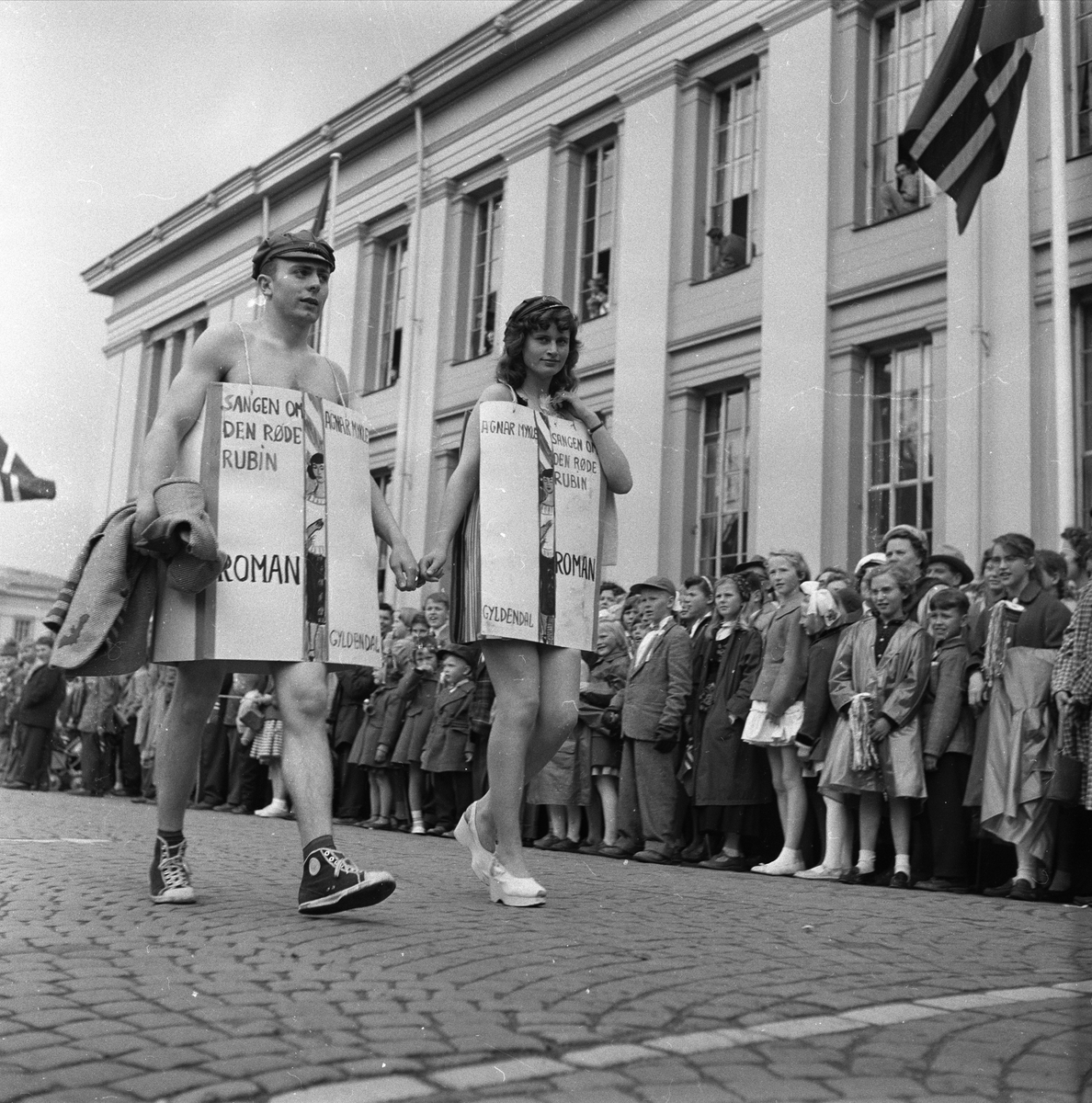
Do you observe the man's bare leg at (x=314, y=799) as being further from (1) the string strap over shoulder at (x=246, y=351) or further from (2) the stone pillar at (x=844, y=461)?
(2) the stone pillar at (x=844, y=461)

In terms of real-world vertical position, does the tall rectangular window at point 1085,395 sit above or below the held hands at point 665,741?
above

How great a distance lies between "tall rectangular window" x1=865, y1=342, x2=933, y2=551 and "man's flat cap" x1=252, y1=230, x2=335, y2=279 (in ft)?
35.0

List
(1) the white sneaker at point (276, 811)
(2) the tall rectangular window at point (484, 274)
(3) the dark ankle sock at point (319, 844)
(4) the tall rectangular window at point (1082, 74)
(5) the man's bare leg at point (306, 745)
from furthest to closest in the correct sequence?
(2) the tall rectangular window at point (484, 274)
(4) the tall rectangular window at point (1082, 74)
(1) the white sneaker at point (276, 811)
(5) the man's bare leg at point (306, 745)
(3) the dark ankle sock at point (319, 844)

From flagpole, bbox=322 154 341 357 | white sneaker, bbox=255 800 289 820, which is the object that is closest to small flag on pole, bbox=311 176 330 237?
flagpole, bbox=322 154 341 357

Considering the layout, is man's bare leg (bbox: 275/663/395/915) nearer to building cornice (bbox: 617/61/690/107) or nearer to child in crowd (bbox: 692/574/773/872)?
child in crowd (bbox: 692/574/773/872)

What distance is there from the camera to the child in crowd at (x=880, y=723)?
27.5 ft

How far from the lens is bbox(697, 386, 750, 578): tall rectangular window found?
17266 mm

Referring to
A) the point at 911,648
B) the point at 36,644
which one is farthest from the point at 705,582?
the point at 36,644

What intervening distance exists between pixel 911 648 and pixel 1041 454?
5.72m

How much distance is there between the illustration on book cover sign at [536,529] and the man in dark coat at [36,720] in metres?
15.2

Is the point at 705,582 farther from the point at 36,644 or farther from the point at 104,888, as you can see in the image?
the point at 36,644

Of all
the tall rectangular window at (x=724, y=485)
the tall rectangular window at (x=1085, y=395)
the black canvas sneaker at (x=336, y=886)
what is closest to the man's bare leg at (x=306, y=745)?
the black canvas sneaker at (x=336, y=886)

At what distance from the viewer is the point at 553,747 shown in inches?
217

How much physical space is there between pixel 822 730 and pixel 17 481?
4.80 meters
